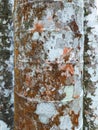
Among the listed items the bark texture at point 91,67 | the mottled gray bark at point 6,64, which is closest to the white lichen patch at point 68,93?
the mottled gray bark at point 6,64

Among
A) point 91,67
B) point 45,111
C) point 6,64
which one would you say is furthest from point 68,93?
point 91,67

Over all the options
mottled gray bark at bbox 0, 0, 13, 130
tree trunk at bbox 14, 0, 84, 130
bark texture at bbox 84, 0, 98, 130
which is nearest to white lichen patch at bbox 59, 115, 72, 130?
tree trunk at bbox 14, 0, 84, 130

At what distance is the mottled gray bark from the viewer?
205cm

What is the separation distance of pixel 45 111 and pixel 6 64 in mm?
833

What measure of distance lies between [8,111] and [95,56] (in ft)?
3.89

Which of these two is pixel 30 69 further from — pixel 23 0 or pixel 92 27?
pixel 92 27

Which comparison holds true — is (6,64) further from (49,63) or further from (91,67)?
(91,67)

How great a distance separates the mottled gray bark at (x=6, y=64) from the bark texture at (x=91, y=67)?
37.5 inches

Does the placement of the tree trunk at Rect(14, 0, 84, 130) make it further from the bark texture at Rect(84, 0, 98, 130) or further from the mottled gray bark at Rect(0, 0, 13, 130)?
the bark texture at Rect(84, 0, 98, 130)

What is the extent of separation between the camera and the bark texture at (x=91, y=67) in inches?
107

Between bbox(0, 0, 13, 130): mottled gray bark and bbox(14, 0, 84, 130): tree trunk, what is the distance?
2.18ft

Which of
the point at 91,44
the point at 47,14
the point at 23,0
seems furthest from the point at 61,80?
the point at 91,44

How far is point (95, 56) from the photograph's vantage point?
2.78 meters

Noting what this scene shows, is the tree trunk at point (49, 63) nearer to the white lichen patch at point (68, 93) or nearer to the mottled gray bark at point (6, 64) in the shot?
the white lichen patch at point (68, 93)
